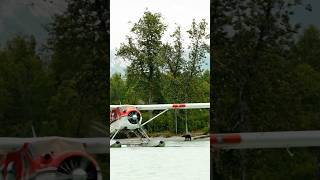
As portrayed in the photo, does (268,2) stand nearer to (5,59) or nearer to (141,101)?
(5,59)

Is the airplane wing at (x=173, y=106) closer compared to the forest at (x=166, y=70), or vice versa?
the airplane wing at (x=173, y=106)

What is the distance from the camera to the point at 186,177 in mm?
6719

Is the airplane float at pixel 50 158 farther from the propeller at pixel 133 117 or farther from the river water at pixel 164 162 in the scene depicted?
the propeller at pixel 133 117

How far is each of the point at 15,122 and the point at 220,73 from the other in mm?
1204

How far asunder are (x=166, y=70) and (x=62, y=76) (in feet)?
33.7

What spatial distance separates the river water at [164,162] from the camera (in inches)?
272

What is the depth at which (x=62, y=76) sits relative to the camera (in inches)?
113

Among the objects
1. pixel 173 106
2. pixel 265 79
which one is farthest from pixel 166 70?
pixel 265 79

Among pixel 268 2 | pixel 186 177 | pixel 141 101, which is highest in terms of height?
pixel 268 2

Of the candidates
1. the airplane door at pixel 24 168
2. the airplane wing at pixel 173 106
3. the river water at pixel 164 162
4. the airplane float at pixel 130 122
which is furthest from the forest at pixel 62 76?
the airplane wing at pixel 173 106

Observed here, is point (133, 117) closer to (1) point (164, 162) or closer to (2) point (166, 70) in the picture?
(1) point (164, 162)

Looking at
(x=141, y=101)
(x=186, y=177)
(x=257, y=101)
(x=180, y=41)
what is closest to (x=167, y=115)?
(x=141, y=101)

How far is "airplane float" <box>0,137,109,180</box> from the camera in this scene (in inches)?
107

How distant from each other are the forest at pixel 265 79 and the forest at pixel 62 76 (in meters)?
0.66
